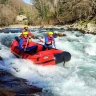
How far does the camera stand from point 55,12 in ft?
140

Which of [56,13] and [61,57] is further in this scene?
[56,13]

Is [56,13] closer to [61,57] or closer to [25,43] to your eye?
[25,43]

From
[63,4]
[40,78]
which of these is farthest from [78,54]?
[63,4]

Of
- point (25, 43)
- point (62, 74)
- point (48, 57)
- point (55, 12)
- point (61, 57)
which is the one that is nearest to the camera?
point (62, 74)

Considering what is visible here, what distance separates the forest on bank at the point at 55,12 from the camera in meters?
32.8

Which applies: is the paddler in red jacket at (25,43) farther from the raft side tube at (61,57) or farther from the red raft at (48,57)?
the raft side tube at (61,57)

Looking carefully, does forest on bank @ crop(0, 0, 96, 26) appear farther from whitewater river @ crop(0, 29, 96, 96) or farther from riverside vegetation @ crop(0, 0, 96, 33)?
whitewater river @ crop(0, 29, 96, 96)

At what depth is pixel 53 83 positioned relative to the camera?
955cm

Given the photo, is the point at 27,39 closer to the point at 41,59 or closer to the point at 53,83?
the point at 41,59

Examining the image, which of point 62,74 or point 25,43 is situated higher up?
point 25,43

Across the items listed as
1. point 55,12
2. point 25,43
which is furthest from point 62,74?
point 55,12

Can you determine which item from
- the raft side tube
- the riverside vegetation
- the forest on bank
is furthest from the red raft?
the forest on bank

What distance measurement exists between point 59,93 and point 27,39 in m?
5.59

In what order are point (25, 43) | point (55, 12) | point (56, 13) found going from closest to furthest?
point (25, 43) < point (56, 13) < point (55, 12)
